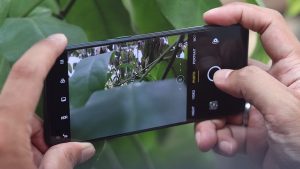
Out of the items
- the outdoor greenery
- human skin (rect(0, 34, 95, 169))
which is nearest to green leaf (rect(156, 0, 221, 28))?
the outdoor greenery

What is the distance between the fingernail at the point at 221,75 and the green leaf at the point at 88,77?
0.14m

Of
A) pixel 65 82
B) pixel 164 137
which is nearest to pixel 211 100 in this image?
pixel 164 137

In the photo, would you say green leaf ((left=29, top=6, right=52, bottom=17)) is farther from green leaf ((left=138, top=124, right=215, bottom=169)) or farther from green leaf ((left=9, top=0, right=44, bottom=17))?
green leaf ((left=138, top=124, right=215, bottom=169))

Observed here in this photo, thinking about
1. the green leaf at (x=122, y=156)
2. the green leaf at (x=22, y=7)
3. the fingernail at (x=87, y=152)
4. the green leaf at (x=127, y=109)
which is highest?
the green leaf at (x=22, y=7)

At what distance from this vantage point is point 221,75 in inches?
21.0

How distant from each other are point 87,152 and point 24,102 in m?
0.10

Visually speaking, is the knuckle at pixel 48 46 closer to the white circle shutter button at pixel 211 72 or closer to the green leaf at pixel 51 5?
the green leaf at pixel 51 5

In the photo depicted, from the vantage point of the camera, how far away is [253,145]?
1.93 ft

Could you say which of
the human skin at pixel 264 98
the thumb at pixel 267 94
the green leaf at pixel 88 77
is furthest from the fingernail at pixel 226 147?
the green leaf at pixel 88 77

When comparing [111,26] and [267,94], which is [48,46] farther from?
[267,94]

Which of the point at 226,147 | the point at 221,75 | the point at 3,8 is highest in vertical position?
the point at 3,8

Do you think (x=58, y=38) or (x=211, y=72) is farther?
(x=211, y=72)

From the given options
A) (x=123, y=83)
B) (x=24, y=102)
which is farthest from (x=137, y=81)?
(x=24, y=102)

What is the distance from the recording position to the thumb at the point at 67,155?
0.44 metres
